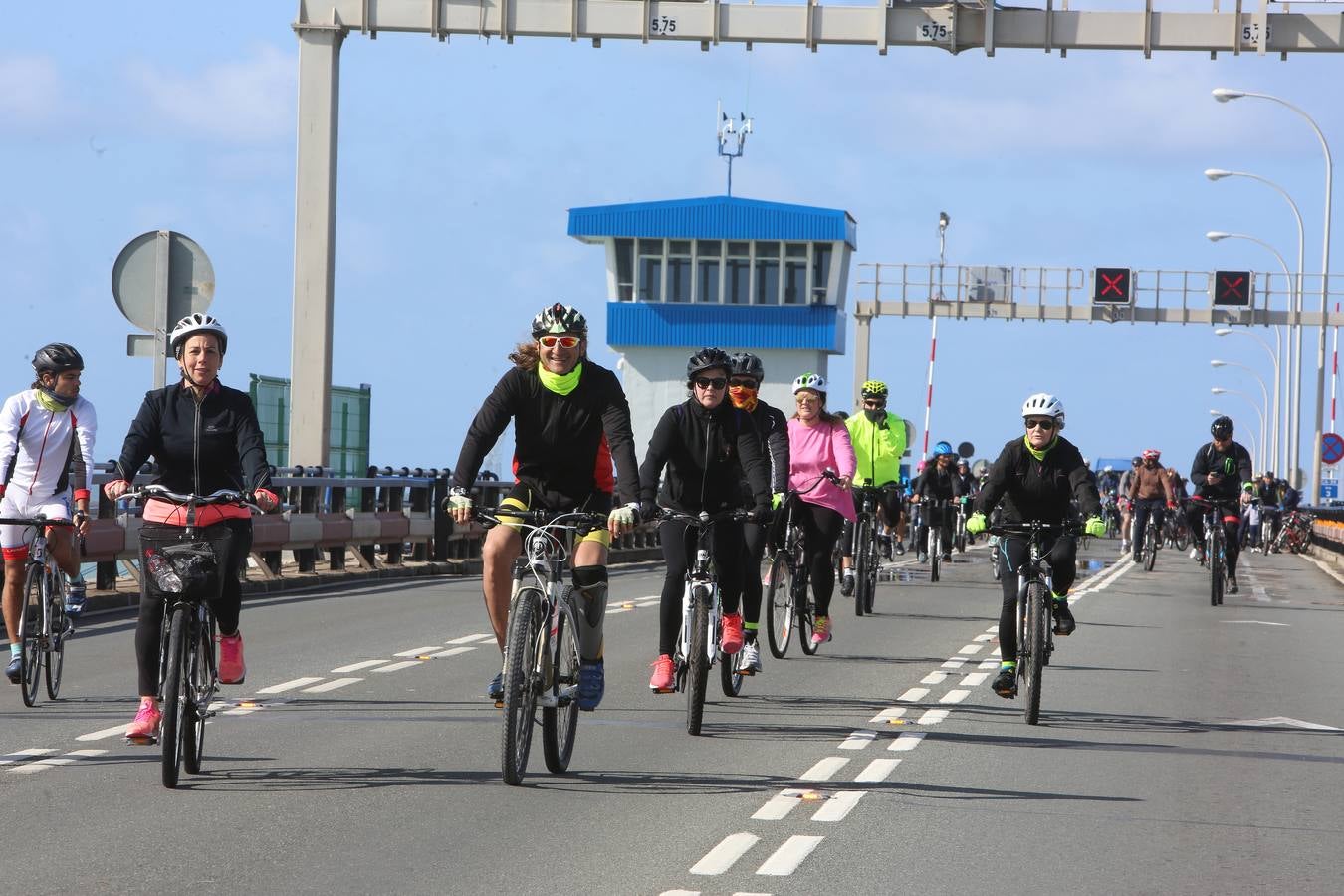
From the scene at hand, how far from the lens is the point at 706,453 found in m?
11.3

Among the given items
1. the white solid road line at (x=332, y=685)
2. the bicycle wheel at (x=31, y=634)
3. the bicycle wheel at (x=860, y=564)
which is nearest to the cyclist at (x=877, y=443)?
the bicycle wheel at (x=860, y=564)

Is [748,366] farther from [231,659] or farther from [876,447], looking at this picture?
[876,447]

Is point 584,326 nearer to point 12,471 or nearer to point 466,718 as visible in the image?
point 466,718

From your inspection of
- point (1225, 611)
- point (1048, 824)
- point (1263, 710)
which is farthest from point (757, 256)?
point (1048, 824)

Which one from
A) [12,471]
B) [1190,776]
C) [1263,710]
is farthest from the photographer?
[1263,710]

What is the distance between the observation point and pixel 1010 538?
12.2m

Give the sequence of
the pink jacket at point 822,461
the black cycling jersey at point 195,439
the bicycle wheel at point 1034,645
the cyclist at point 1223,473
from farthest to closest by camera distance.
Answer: the cyclist at point 1223,473 < the pink jacket at point 822,461 < the bicycle wheel at point 1034,645 < the black cycling jersey at point 195,439

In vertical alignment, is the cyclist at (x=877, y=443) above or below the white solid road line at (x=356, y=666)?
above

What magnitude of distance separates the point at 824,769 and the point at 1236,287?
180 ft

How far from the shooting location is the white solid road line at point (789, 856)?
713 cm

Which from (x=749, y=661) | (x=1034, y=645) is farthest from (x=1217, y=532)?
(x=749, y=661)

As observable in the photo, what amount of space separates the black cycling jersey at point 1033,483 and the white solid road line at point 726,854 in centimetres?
475

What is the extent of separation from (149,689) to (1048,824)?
3.60 metres

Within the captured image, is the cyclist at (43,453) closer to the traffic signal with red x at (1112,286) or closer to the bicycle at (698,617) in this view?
the bicycle at (698,617)
